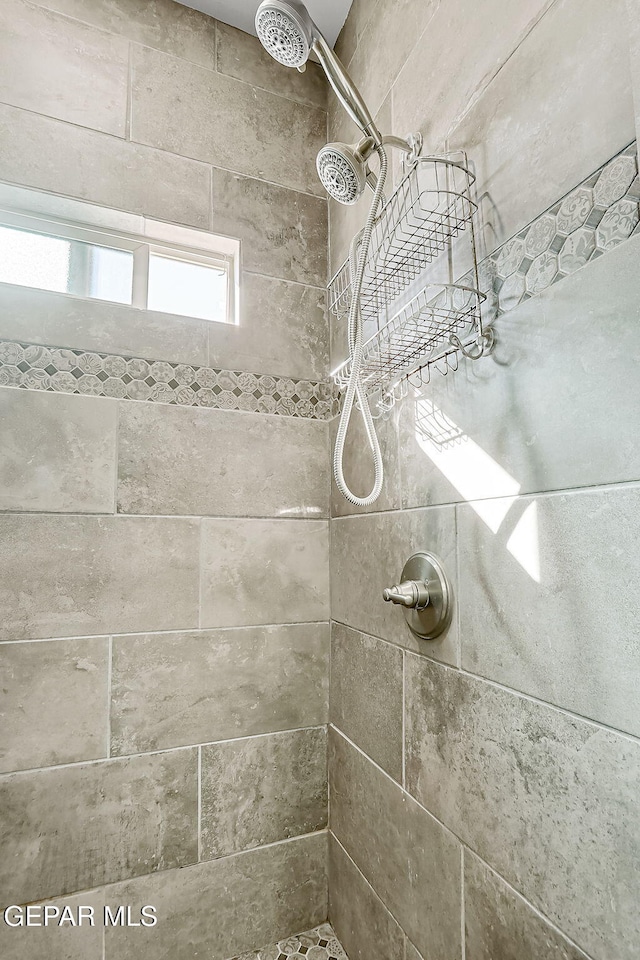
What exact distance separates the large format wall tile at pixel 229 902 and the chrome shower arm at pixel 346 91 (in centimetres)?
170

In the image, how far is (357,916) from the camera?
4.08 feet

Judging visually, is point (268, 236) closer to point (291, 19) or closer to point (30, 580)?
point (291, 19)

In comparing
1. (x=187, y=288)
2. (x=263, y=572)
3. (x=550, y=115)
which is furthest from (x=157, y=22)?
(x=263, y=572)

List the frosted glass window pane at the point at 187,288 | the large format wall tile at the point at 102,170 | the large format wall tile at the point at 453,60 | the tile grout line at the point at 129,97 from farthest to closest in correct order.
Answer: the frosted glass window pane at the point at 187,288
the tile grout line at the point at 129,97
the large format wall tile at the point at 102,170
the large format wall tile at the point at 453,60

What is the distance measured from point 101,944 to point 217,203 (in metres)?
1.91

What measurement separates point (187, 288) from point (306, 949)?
186 cm

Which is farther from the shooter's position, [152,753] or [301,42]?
[152,753]

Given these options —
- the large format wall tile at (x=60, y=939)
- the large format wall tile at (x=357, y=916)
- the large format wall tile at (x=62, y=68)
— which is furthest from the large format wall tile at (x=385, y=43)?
the large format wall tile at (x=60, y=939)

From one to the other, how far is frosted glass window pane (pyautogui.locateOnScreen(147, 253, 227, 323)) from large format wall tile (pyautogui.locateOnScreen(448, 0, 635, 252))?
874 mm

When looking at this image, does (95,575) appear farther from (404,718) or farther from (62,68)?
(62,68)

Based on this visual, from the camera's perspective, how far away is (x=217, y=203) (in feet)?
4.83

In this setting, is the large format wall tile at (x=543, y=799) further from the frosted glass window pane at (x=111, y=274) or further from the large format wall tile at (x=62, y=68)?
the large format wall tile at (x=62, y=68)

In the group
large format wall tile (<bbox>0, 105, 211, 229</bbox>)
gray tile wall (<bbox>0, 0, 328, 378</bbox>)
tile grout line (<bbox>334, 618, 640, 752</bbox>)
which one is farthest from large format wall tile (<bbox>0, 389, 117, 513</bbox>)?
tile grout line (<bbox>334, 618, 640, 752</bbox>)

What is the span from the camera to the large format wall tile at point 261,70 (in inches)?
A: 60.0
